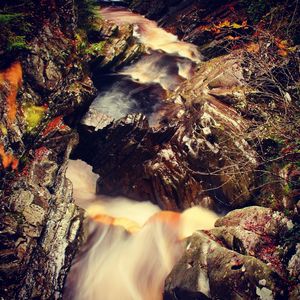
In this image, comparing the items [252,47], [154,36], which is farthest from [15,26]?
[154,36]

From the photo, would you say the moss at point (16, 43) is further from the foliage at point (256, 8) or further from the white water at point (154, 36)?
the foliage at point (256, 8)

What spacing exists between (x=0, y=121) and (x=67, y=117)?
9.03 ft

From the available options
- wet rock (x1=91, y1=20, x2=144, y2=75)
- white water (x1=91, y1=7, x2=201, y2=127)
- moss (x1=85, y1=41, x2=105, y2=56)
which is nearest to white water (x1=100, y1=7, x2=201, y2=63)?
white water (x1=91, y1=7, x2=201, y2=127)

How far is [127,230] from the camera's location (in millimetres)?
9492

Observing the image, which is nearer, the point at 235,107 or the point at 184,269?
the point at 184,269

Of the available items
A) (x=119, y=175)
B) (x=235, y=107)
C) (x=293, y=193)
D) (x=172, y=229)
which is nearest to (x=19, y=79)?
(x=119, y=175)

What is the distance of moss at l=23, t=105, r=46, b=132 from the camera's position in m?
8.08

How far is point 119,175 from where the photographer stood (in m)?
10.8

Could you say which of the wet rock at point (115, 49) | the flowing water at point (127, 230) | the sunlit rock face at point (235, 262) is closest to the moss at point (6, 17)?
the flowing water at point (127, 230)

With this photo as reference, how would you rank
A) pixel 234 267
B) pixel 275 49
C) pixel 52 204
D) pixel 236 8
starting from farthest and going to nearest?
pixel 236 8 → pixel 275 49 → pixel 52 204 → pixel 234 267

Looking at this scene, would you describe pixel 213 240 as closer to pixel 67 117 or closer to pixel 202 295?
pixel 202 295

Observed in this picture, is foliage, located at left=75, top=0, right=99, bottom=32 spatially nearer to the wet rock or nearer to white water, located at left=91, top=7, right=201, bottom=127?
the wet rock

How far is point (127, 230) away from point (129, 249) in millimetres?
629

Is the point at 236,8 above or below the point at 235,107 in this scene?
above
